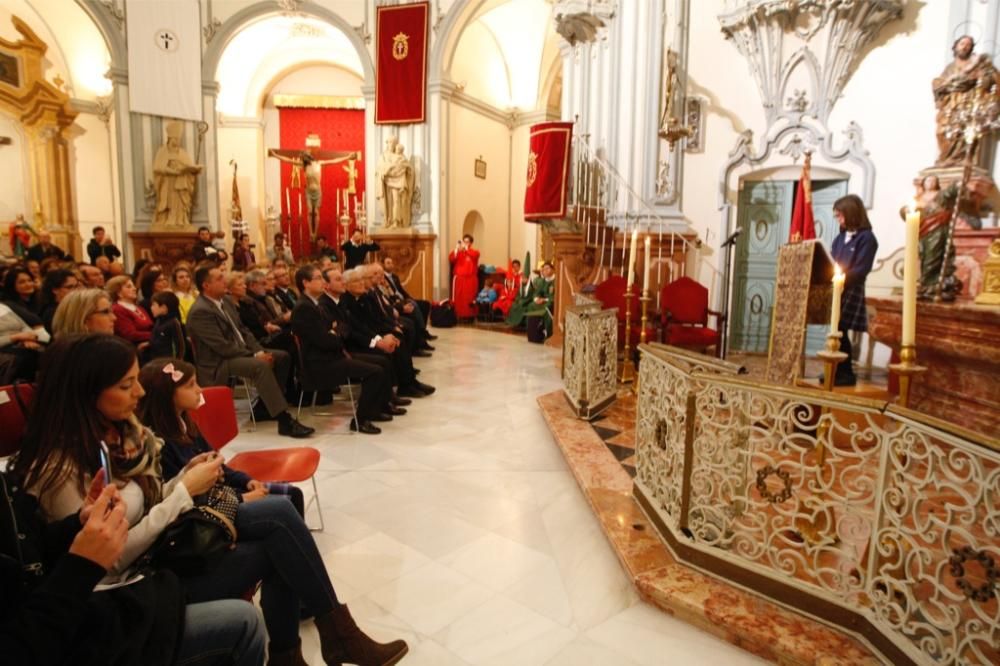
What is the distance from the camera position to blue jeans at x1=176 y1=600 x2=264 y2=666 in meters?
1.45

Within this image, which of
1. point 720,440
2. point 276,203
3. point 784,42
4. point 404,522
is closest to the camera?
point 720,440

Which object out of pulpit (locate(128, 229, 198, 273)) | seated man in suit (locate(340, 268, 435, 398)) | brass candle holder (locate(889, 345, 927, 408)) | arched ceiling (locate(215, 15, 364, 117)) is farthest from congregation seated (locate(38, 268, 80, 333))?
arched ceiling (locate(215, 15, 364, 117))

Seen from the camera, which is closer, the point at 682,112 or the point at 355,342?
the point at 355,342

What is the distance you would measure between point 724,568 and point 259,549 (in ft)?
5.52

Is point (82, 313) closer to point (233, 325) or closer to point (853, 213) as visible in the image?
point (233, 325)

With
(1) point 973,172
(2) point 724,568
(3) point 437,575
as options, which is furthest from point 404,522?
(1) point 973,172

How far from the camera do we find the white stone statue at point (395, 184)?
417 inches

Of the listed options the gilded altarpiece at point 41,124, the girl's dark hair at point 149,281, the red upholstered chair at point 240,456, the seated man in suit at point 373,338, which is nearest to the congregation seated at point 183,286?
the girl's dark hair at point 149,281

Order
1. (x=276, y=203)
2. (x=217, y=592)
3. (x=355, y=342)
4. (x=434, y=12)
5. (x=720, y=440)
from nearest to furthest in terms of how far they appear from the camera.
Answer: (x=217, y=592)
(x=720, y=440)
(x=355, y=342)
(x=434, y=12)
(x=276, y=203)

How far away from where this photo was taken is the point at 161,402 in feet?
6.75

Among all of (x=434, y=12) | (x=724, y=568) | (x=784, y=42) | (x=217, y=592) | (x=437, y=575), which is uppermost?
(x=434, y=12)

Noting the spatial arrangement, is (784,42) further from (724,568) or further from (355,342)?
(724,568)

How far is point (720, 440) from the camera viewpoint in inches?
90.4

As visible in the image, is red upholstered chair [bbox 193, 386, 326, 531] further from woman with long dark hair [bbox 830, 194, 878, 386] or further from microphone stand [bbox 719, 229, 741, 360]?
microphone stand [bbox 719, 229, 741, 360]
